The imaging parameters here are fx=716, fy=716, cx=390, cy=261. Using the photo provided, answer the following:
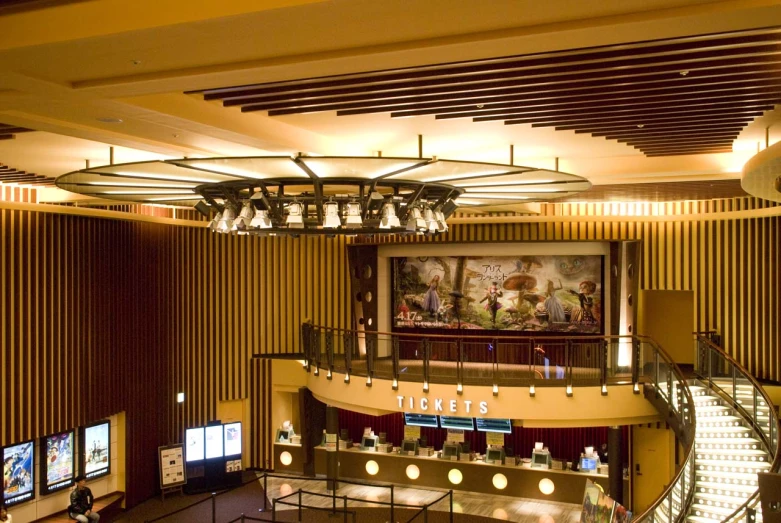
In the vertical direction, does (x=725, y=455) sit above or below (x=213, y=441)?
above

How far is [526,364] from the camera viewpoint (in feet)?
43.1

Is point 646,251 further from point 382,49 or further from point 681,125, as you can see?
point 382,49

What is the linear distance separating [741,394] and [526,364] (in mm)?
3564

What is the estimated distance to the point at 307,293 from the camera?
17.4 m

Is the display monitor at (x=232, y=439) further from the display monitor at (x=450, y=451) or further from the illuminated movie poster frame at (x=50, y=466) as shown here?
the display monitor at (x=450, y=451)

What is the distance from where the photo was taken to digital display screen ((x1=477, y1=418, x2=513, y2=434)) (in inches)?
582

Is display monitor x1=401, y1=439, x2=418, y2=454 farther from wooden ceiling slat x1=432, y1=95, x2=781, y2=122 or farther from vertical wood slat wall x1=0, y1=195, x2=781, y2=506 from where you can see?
wooden ceiling slat x1=432, y1=95, x2=781, y2=122

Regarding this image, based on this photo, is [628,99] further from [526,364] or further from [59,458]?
[59,458]

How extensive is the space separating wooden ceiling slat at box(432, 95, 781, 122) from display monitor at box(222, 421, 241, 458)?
37.8 feet

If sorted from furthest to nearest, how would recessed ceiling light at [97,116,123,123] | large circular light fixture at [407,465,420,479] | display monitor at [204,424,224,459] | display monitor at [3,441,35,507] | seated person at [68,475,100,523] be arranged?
display monitor at [204,424,224,459] → large circular light fixture at [407,465,420,479] → seated person at [68,475,100,523] → display monitor at [3,441,35,507] → recessed ceiling light at [97,116,123,123]

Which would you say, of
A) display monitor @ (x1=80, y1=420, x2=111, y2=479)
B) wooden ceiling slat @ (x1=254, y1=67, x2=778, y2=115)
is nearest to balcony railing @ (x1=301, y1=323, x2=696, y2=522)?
display monitor @ (x1=80, y1=420, x2=111, y2=479)

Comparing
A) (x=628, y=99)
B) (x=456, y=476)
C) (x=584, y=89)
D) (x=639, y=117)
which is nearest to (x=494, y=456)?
(x=456, y=476)

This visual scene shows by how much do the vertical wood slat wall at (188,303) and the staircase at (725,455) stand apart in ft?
9.43

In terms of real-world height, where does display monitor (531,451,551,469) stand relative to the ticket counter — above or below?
above
